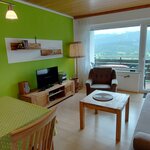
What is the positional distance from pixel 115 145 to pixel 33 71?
7.74 feet

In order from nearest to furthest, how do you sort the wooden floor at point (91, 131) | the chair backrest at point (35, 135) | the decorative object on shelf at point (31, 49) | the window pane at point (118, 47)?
the chair backrest at point (35, 135) < the wooden floor at point (91, 131) < the decorative object on shelf at point (31, 49) < the window pane at point (118, 47)

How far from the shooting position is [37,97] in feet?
9.68

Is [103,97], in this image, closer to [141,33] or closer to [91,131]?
[91,131]

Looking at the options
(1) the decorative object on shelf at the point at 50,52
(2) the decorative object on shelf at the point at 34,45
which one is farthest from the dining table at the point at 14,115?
(1) the decorative object on shelf at the point at 50,52

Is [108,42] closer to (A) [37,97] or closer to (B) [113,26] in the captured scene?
(B) [113,26]

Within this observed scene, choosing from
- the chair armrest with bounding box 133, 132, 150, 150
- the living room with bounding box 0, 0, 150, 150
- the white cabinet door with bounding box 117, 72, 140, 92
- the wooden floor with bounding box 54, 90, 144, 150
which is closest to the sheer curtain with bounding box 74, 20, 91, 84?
the living room with bounding box 0, 0, 150, 150

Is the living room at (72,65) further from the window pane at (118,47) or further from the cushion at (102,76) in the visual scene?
the cushion at (102,76)

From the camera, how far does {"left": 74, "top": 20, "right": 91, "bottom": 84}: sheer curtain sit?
455cm

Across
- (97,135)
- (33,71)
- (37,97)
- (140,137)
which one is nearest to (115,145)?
(97,135)

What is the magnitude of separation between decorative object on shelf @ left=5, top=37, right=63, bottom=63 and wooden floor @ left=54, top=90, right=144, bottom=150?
1.40 metres

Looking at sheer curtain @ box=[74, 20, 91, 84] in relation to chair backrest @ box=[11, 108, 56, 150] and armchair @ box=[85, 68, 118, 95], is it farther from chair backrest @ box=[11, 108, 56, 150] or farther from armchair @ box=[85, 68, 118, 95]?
chair backrest @ box=[11, 108, 56, 150]

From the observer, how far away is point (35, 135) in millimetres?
988

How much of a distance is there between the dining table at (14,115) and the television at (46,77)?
4.67 ft

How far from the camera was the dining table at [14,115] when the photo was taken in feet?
3.54
